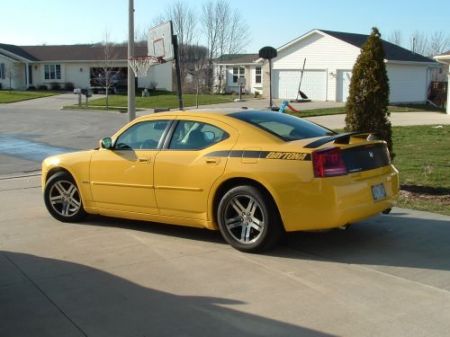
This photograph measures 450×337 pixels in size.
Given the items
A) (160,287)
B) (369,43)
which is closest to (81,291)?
(160,287)

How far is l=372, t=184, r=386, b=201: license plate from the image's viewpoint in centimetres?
612

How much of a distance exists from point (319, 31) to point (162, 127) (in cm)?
3741

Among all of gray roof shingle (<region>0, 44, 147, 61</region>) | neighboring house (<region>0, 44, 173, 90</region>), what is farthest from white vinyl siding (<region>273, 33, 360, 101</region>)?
gray roof shingle (<region>0, 44, 147, 61</region>)

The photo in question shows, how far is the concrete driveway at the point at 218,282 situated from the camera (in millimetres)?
4297

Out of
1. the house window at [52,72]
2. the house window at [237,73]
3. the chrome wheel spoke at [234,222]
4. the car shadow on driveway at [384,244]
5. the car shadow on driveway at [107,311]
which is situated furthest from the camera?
the house window at [52,72]

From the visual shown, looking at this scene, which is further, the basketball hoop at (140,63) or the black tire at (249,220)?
the basketball hoop at (140,63)

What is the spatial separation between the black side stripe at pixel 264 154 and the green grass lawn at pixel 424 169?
302 centimetres

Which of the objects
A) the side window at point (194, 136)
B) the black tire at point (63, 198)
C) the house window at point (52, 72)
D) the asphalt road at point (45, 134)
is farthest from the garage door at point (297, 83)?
the side window at point (194, 136)

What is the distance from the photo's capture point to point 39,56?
61.3 meters

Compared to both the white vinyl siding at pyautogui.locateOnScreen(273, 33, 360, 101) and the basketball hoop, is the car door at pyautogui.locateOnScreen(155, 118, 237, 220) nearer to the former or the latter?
the basketball hoop

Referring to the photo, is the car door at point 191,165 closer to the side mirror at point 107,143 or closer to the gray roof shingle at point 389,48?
the side mirror at point 107,143

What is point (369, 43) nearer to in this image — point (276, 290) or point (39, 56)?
point (276, 290)

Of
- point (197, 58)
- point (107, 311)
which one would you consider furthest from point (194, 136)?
point (197, 58)

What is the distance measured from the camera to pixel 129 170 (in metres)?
7.00
